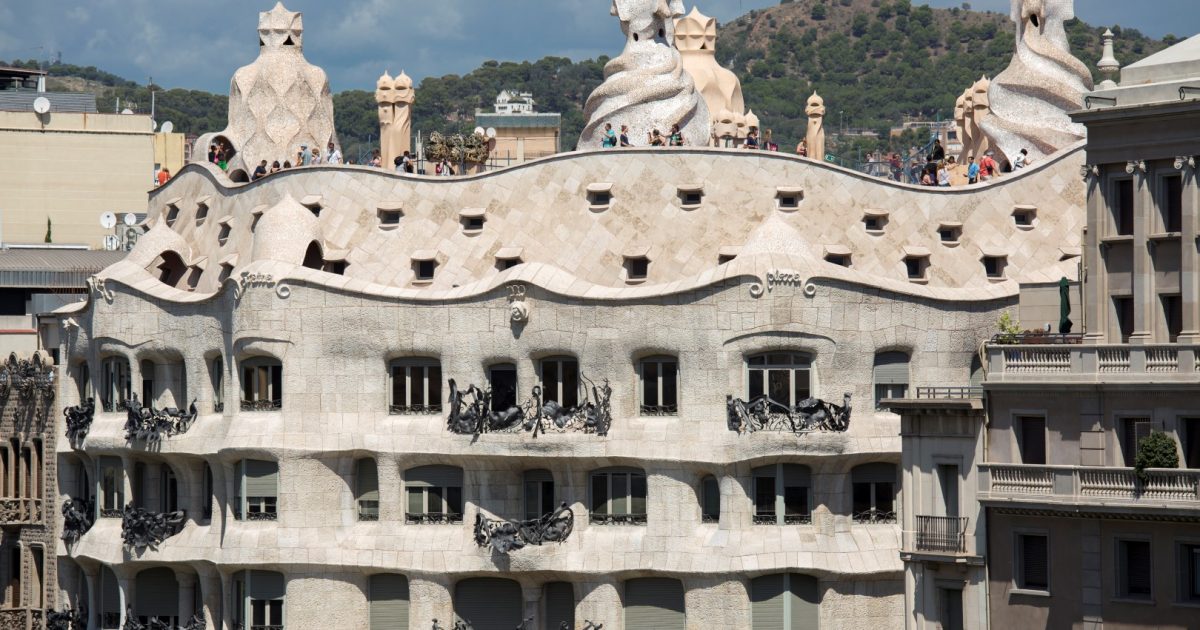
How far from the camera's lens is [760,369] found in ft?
250

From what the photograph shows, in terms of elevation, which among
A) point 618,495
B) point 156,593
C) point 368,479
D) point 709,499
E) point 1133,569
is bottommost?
point 156,593

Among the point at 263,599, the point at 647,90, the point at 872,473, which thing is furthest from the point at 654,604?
the point at 647,90

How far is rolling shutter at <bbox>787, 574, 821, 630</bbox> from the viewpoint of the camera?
75.1 metres

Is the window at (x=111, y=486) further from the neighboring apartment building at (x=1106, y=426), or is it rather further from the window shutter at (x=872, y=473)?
the neighboring apartment building at (x=1106, y=426)

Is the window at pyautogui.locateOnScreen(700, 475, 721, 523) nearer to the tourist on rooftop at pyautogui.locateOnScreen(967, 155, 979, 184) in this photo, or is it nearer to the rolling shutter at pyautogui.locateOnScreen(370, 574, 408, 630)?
the rolling shutter at pyautogui.locateOnScreen(370, 574, 408, 630)

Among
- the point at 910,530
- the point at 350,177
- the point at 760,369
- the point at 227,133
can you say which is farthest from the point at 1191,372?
the point at 227,133

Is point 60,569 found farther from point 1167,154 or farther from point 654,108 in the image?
point 1167,154

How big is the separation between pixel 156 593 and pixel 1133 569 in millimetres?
36252

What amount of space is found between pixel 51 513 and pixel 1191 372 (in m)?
46.8

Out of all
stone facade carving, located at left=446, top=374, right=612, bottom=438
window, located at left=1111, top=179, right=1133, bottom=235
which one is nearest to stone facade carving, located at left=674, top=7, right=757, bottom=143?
stone facade carving, located at left=446, top=374, right=612, bottom=438

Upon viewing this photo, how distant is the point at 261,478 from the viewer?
A: 80.4 m

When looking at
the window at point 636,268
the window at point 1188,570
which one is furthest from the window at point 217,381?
the window at point 1188,570

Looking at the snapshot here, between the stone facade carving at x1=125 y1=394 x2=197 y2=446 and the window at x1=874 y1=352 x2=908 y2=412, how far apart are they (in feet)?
70.5

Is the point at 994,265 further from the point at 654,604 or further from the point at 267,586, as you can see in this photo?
the point at 267,586
